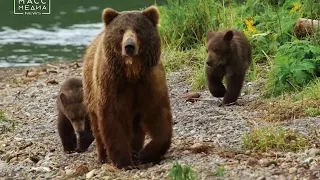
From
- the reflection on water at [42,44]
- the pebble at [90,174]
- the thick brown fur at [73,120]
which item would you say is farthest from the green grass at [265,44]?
the reflection on water at [42,44]

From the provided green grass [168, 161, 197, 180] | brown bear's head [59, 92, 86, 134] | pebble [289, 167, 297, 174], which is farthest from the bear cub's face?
green grass [168, 161, 197, 180]

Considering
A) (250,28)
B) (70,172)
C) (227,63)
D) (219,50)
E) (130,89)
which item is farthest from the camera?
(250,28)

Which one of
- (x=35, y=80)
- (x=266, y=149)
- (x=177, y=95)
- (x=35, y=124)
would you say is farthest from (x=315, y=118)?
(x=35, y=80)

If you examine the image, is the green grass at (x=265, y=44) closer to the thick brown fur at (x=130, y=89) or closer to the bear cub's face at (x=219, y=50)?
the bear cub's face at (x=219, y=50)

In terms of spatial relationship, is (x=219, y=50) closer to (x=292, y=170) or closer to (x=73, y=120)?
(x=73, y=120)

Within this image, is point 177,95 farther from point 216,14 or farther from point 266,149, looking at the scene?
point 266,149

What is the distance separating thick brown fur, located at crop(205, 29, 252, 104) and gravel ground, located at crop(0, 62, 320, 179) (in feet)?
0.64

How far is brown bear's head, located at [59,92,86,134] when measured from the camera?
8164mm

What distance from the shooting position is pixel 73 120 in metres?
8.18

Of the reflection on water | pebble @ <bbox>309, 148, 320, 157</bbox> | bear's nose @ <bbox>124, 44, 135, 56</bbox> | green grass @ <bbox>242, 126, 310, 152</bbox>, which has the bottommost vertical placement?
the reflection on water

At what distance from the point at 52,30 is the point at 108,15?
42.2 ft

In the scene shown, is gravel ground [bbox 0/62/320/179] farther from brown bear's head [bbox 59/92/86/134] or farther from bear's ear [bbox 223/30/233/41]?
bear's ear [bbox 223/30/233/41]

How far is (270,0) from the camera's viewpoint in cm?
1318

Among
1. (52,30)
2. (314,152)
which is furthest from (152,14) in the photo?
(52,30)
